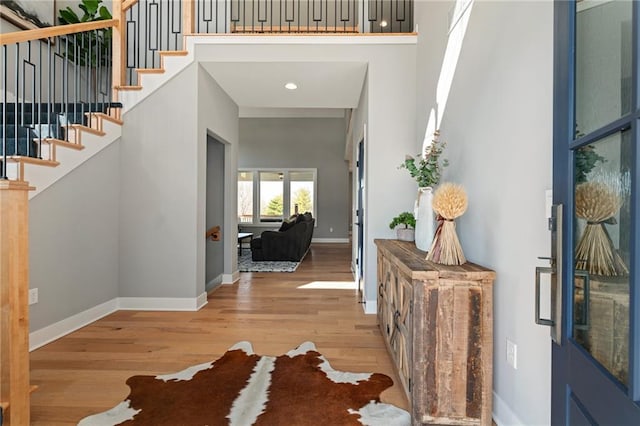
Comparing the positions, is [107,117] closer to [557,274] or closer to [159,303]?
[159,303]

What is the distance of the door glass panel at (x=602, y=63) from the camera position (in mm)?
763

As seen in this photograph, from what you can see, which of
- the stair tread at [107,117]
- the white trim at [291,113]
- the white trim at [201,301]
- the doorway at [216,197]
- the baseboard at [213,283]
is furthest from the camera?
the white trim at [291,113]

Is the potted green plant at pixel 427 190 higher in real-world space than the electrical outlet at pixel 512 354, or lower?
higher

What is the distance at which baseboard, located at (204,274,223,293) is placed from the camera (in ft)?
14.9

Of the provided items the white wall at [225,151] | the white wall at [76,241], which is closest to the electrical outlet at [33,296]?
the white wall at [76,241]

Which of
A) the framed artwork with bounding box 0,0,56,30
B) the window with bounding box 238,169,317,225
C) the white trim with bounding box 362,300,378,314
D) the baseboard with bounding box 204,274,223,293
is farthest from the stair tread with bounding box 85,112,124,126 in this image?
the window with bounding box 238,169,317,225

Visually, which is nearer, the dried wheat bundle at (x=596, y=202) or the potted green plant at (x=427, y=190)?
the dried wheat bundle at (x=596, y=202)

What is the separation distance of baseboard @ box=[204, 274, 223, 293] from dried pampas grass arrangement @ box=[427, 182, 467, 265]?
346cm

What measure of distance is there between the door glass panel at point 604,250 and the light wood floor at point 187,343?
1.32 m

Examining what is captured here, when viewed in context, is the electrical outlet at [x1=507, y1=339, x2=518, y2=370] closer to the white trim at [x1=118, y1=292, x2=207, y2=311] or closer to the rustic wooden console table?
the rustic wooden console table

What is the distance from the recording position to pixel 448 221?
71.9 inches

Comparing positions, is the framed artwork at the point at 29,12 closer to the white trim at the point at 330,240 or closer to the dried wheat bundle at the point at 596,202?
the dried wheat bundle at the point at 596,202

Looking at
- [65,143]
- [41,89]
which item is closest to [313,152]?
[41,89]

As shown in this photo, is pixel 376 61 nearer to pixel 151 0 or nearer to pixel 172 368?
pixel 151 0
